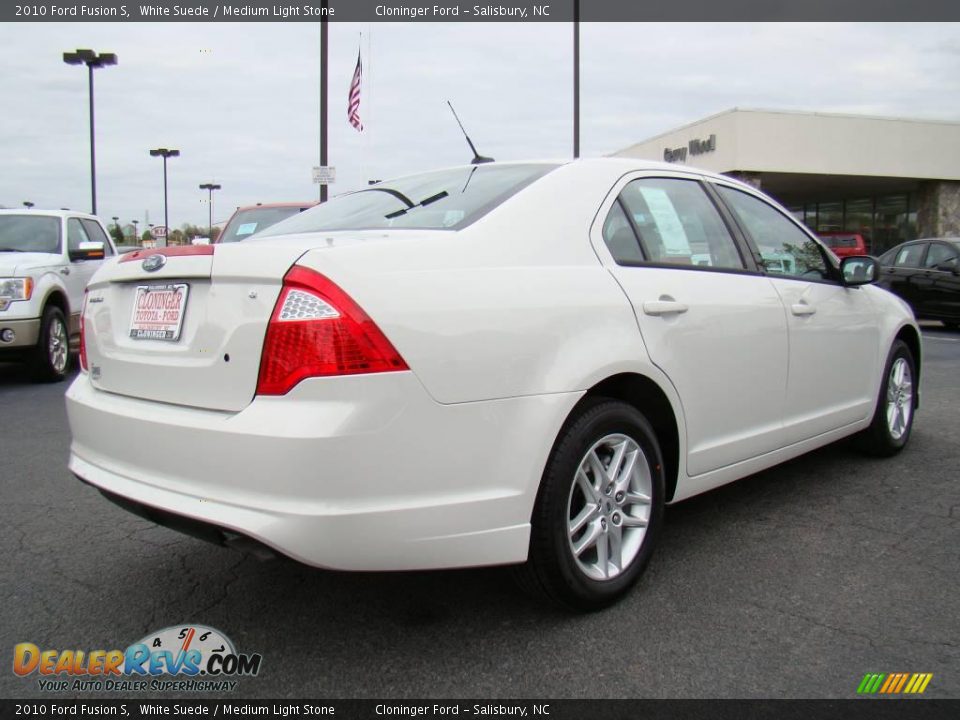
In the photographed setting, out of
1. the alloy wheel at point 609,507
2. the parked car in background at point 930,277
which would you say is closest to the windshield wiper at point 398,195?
the alloy wheel at point 609,507

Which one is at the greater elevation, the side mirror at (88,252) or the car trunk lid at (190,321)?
the side mirror at (88,252)

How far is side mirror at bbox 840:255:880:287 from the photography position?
170 inches

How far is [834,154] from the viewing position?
25.8 metres

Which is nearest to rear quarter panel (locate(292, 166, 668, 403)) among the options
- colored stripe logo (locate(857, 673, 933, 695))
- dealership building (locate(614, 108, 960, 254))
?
colored stripe logo (locate(857, 673, 933, 695))

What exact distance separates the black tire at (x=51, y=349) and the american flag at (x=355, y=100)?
800 cm

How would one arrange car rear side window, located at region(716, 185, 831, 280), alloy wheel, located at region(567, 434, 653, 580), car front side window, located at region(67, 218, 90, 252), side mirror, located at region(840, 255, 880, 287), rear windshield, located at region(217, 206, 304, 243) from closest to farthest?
alloy wheel, located at region(567, 434, 653, 580) → car rear side window, located at region(716, 185, 831, 280) → side mirror, located at region(840, 255, 880, 287) → car front side window, located at region(67, 218, 90, 252) → rear windshield, located at region(217, 206, 304, 243)

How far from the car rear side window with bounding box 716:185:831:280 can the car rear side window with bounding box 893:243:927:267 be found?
11.0m

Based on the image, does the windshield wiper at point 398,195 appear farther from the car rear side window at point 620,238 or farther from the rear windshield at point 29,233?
the rear windshield at point 29,233

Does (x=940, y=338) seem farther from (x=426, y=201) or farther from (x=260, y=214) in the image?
(x=426, y=201)

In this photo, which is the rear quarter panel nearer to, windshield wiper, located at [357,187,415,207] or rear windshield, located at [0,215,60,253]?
windshield wiper, located at [357,187,415,207]

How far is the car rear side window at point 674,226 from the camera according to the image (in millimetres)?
3189

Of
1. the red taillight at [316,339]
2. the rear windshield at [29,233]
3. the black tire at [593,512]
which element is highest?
the rear windshield at [29,233]

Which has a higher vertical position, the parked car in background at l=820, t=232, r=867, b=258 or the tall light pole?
the tall light pole
